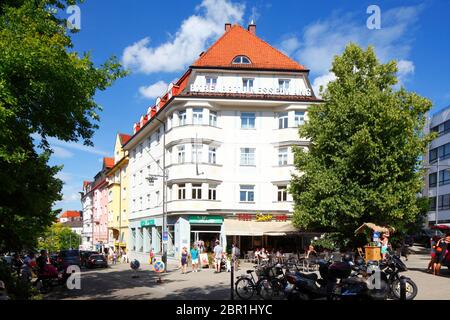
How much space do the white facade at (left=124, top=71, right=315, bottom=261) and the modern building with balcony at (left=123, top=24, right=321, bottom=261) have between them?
0.08 metres

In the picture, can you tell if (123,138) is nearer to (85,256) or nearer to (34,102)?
(85,256)

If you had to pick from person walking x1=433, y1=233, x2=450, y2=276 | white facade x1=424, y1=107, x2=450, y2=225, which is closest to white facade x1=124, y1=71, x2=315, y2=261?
person walking x1=433, y1=233, x2=450, y2=276

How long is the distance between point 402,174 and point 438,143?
137ft

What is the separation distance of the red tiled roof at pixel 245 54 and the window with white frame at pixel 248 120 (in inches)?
151

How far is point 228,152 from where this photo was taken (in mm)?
37938

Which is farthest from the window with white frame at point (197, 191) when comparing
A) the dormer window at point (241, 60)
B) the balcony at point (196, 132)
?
the dormer window at point (241, 60)

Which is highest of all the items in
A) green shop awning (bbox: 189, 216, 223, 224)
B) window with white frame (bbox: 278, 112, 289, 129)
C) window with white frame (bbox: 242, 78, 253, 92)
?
window with white frame (bbox: 242, 78, 253, 92)

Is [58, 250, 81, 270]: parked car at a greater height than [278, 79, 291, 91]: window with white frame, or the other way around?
[278, 79, 291, 91]: window with white frame

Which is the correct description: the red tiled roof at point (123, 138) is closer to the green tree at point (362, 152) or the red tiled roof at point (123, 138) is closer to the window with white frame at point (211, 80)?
the window with white frame at point (211, 80)

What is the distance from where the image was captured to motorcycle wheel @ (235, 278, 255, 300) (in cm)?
1508

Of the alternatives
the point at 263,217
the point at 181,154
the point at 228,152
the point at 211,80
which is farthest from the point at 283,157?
the point at 211,80

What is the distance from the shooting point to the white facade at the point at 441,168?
61.5 m

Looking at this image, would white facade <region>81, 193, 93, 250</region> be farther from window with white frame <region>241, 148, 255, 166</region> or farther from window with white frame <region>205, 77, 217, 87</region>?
window with white frame <region>205, 77, 217, 87</region>
